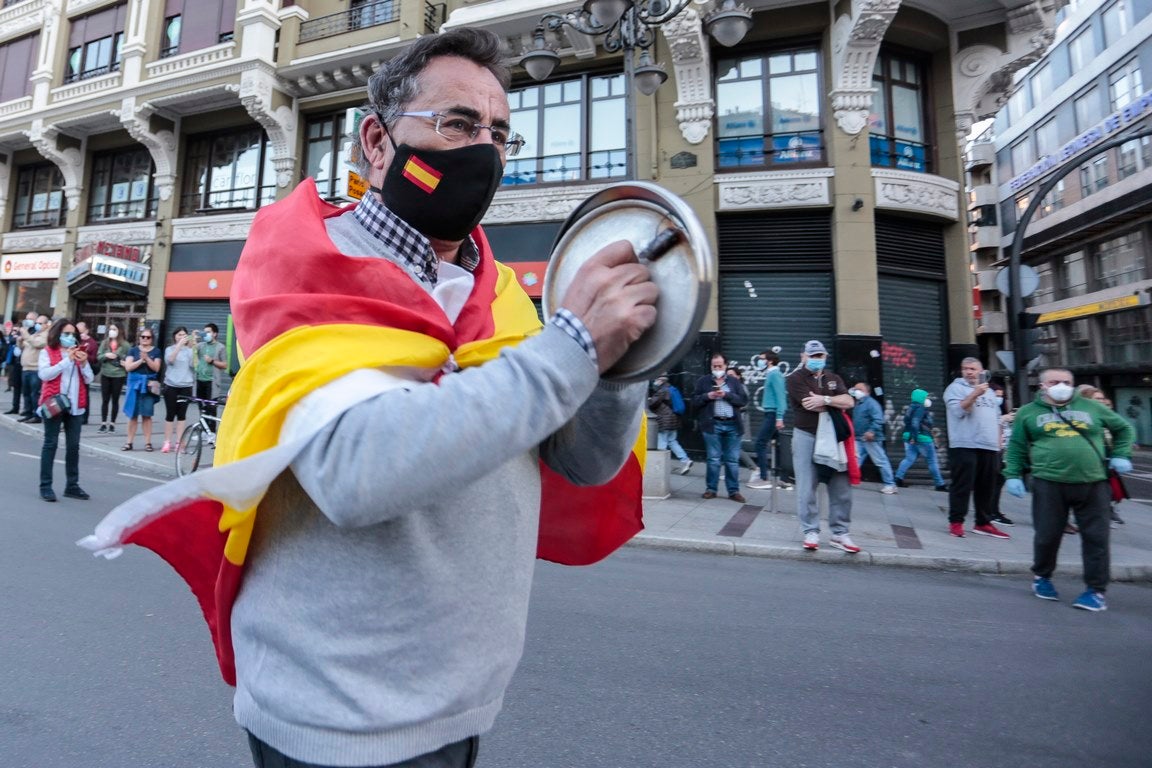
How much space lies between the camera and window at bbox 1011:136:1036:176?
3262 centimetres

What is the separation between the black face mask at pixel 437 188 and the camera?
121 centimetres

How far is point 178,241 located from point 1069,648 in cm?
1974

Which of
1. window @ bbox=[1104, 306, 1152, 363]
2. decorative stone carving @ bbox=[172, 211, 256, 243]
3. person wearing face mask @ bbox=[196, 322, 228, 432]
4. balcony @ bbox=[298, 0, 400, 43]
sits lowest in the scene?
person wearing face mask @ bbox=[196, 322, 228, 432]

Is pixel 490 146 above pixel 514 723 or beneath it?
above

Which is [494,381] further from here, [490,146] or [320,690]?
[490,146]

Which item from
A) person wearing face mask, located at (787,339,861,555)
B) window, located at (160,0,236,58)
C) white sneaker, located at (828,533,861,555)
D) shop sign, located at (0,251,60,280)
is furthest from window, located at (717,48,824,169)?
shop sign, located at (0,251,60,280)

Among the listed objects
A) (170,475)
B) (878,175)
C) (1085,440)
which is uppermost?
(878,175)

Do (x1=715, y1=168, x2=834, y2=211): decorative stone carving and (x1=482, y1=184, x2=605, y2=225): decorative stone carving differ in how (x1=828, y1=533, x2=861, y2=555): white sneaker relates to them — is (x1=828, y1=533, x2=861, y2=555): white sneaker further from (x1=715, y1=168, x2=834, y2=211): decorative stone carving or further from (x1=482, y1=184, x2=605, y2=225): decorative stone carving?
(x1=482, y1=184, x2=605, y2=225): decorative stone carving

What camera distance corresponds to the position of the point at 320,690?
93 centimetres

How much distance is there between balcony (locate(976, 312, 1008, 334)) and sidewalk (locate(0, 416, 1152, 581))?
104 feet

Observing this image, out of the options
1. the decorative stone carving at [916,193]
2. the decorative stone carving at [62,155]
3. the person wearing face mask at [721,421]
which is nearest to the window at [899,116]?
the decorative stone carving at [916,193]

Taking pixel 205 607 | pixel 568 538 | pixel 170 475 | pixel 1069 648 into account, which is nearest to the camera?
pixel 205 607

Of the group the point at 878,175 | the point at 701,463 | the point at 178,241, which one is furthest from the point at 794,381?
the point at 178,241

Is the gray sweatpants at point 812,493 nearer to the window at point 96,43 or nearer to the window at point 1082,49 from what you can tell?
the window at point 96,43
